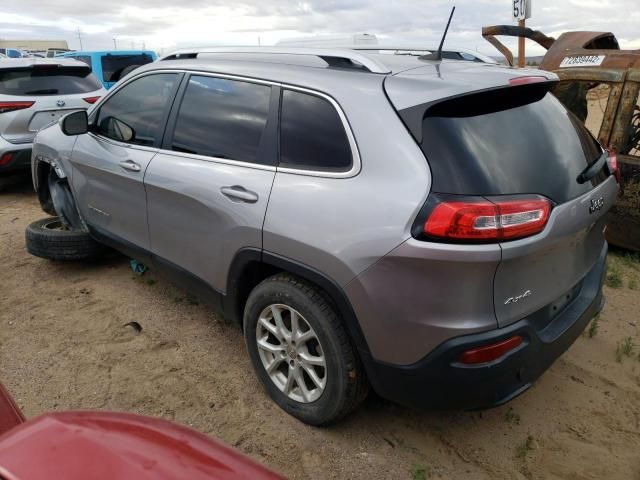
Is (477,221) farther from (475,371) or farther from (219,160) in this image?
(219,160)

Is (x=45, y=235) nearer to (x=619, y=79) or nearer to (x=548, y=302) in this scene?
(x=548, y=302)

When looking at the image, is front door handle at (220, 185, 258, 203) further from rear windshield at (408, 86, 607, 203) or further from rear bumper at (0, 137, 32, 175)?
rear bumper at (0, 137, 32, 175)

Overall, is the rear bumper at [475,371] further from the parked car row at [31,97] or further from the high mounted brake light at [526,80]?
the parked car row at [31,97]

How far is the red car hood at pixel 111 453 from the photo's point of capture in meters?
1.26

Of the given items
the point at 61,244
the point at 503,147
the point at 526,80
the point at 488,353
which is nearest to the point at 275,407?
the point at 488,353

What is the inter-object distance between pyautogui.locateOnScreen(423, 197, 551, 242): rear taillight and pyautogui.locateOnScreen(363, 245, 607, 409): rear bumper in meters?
0.38

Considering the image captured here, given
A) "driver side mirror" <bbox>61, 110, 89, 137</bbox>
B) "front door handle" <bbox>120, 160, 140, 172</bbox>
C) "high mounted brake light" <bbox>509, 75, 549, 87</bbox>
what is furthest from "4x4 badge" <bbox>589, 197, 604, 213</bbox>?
"driver side mirror" <bbox>61, 110, 89, 137</bbox>

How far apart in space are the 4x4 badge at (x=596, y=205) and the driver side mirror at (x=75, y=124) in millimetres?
3286

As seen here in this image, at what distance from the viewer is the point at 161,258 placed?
3340 mm

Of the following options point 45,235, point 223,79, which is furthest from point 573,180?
point 45,235

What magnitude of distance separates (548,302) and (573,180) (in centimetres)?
55

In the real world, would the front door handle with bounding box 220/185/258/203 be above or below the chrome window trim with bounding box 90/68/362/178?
below

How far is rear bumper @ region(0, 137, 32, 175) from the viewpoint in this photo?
20.9ft

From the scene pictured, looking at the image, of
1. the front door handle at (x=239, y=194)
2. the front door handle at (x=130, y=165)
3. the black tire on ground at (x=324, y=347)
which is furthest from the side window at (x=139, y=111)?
the black tire on ground at (x=324, y=347)
